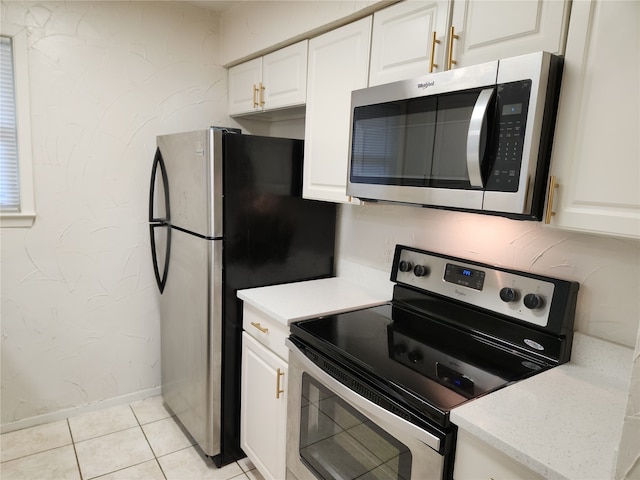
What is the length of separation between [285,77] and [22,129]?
1397mm

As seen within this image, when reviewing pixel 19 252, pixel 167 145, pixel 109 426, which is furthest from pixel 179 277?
pixel 109 426

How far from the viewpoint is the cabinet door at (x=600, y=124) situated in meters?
0.99

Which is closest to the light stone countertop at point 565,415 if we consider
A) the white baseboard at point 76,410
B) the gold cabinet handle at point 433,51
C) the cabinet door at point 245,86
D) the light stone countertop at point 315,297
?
the light stone countertop at point 315,297

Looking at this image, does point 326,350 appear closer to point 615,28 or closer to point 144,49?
point 615,28

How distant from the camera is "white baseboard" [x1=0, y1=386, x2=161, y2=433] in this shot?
2336 millimetres

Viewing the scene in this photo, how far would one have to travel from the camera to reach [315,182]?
6.58ft

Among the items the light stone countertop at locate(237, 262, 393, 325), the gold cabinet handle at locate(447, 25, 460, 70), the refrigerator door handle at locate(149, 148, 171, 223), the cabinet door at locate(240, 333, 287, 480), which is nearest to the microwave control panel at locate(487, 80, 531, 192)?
the gold cabinet handle at locate(447, 25, 460, 70)

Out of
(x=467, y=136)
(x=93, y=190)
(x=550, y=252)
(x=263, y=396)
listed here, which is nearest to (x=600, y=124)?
(x=467, y=136)

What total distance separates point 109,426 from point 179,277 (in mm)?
1019

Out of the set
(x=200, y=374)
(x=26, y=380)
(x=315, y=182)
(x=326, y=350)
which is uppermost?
(x=315, y=182)

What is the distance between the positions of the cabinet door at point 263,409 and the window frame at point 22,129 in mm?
1368

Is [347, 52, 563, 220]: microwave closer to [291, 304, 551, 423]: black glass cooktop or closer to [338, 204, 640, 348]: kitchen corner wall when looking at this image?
[338, 204, 640, 348]: kitchen corner wall

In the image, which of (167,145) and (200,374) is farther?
(167,145)

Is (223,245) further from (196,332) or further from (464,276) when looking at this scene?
(464,276)
